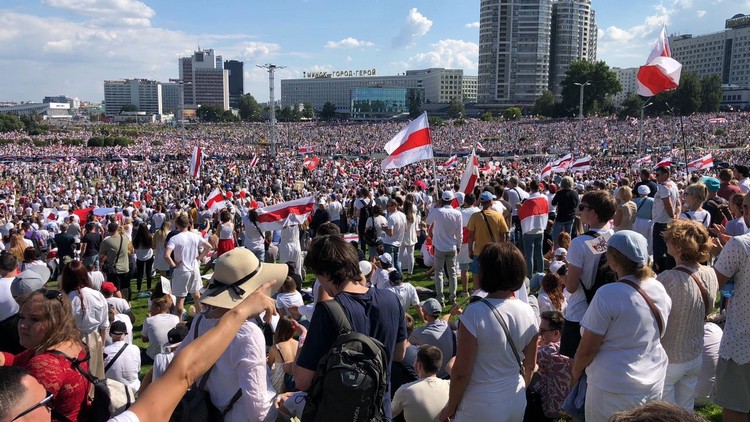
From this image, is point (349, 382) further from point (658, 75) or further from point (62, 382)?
point (658, 75)

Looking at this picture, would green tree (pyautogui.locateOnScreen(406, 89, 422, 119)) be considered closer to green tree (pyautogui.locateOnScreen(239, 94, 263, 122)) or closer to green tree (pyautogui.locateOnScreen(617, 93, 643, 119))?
green tree (pyautogui.locateOnScreen(239, 94, 263, 122))

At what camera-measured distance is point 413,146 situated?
10781 millimetres

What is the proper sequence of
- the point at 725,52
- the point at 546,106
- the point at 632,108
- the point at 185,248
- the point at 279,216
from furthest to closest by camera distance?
the point at 725,52, the point at 546,106, the point at 632,108, the point at 279,216, the point at 185,248

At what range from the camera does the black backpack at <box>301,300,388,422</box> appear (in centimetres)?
245

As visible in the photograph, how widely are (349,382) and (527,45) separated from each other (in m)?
134

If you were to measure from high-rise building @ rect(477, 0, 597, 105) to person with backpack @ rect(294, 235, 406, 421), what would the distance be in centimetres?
13234

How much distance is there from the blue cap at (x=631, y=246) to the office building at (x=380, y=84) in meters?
163

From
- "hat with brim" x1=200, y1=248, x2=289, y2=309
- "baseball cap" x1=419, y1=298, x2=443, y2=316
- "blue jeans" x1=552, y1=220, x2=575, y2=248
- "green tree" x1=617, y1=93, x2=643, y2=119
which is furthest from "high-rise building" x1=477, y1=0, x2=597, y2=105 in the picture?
"hat with brim" x1=200, y1=248, x2=289, y2=309

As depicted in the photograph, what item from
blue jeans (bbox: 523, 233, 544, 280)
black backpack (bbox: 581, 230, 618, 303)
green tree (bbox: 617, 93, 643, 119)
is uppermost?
green tree (bbox: 617, 93, 643, 119)

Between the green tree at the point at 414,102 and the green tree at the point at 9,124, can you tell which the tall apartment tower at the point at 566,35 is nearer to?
the green tree at the point at 414,102

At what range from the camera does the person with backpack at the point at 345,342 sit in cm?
247

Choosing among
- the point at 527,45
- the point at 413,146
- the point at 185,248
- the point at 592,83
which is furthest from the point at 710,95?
the point at 185,248

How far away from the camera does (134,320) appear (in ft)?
28.4

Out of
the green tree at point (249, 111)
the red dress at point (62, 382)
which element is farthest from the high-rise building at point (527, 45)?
the red dress at point (62, 382)
